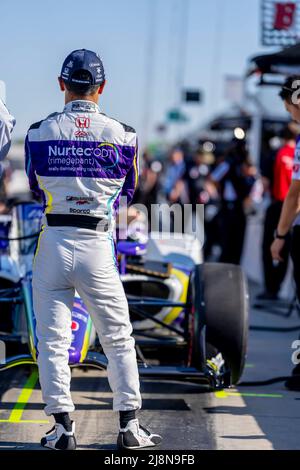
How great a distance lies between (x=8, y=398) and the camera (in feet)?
18.4

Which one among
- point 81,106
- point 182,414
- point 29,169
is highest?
point 81,106

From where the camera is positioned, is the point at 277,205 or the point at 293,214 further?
the point at 277,205

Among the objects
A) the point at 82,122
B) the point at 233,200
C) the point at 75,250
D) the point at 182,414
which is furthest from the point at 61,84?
the point at 233,200

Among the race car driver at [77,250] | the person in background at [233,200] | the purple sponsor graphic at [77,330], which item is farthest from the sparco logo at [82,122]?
the person in background at [233,200]

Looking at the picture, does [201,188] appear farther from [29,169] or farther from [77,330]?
[29,169]

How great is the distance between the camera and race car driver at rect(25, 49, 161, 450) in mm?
4336

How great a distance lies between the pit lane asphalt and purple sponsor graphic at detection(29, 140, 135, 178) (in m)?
1.44

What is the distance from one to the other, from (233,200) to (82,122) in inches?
302

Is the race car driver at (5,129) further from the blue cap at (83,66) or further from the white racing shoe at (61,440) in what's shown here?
the white racing shoe at (61,440)

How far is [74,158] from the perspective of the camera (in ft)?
14.3

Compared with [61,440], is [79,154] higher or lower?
higher

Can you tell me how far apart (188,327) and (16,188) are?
92.6 ft

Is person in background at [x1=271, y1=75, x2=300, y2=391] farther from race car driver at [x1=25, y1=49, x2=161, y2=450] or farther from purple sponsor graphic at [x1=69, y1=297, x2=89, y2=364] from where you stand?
race car driver at [x1=25, y1=49, x2=161, y2=450]

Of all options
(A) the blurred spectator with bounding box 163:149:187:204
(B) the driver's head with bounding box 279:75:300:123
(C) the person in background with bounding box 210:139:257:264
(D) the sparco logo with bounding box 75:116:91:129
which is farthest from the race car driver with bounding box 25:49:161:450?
(A) the blurred spectator with bounding box 163:149:187:204
